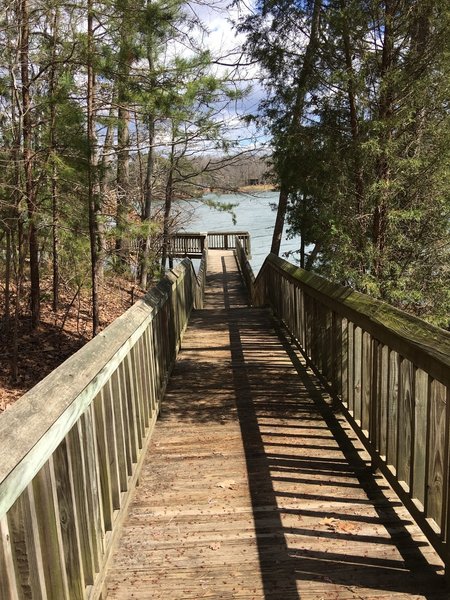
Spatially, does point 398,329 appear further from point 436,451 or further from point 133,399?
point 133,399

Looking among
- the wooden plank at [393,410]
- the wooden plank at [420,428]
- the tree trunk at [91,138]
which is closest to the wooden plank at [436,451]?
the wooden plank at [420,428]

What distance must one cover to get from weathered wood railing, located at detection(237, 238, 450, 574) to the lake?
6.61 meters

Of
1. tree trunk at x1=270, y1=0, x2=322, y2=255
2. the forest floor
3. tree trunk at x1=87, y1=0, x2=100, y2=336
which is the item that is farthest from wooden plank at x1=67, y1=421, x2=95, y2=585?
tree trunk at x1=87, y1=0, x2=100, y2=336

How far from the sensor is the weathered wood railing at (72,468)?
1.39 meters

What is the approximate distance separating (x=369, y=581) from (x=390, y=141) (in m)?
3.28

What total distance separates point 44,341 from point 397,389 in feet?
21.8

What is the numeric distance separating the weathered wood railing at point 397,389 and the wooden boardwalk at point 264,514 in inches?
7.8

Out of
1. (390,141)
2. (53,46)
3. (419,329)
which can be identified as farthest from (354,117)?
(53,46)

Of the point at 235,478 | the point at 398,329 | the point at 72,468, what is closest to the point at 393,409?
the point at 398,329

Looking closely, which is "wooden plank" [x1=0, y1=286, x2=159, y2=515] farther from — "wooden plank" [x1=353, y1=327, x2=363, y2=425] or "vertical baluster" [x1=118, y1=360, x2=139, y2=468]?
"wooden plank" [x1=353, y1=327, x2=363, y2=425]

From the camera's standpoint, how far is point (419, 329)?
8.00 ft

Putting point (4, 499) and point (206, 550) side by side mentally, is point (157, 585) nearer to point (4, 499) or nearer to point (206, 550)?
point (206, 550)

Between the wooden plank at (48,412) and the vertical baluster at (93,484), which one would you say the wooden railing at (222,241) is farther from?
the vertical baluster at (93,484)

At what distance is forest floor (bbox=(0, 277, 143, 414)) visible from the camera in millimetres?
6773
